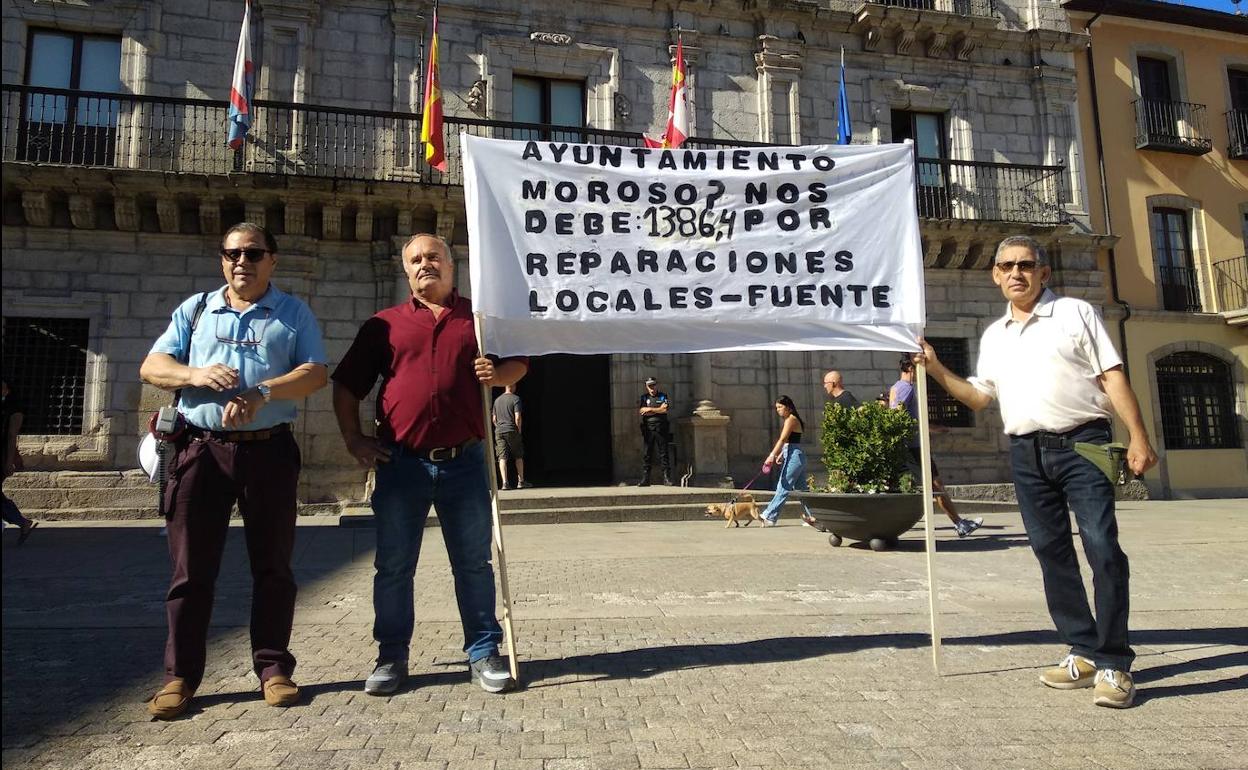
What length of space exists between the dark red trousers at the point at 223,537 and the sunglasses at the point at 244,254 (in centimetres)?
77

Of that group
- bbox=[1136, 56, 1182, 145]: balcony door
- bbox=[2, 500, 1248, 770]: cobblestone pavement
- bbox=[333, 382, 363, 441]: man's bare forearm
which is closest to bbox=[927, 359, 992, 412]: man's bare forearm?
bbox=[2, 500, 1248, 770]: cobblestone pavement

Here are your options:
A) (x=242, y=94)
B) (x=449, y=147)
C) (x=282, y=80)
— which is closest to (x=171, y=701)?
(x=242, y=94)

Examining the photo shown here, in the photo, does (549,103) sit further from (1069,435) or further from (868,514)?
(1069,435)

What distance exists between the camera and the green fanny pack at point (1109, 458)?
10.5 feet

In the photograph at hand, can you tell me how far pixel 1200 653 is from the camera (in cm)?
382

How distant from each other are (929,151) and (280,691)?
1686 centimetres

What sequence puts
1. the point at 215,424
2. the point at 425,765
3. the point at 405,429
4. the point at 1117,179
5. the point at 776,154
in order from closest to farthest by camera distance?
the point at 425,765
the point at 215,424
the point at 405,429
the point at 776,154
the point at 1117,179

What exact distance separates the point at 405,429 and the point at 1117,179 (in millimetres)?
18615

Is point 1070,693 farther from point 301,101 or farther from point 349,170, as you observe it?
point 301,101

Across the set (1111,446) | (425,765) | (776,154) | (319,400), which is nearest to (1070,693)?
(1111,446)

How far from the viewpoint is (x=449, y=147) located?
13.9 metres

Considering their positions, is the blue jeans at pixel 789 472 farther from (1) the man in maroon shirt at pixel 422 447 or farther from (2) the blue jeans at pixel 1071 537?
(1) the man in maroon shirt at pixel 422 447

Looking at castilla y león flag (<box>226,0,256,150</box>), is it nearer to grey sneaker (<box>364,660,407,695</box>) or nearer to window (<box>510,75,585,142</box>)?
window (<box>510,75,585,142</box>)

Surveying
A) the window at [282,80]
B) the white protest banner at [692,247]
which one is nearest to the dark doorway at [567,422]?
the window at [282,80]
